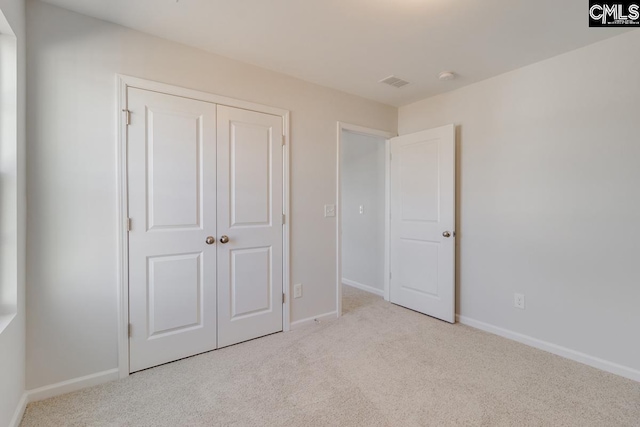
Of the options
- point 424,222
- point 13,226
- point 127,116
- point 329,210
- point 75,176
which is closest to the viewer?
point 13,226

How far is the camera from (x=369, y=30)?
2025mm

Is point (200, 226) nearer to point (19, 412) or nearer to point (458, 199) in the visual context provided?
point (19, 412)

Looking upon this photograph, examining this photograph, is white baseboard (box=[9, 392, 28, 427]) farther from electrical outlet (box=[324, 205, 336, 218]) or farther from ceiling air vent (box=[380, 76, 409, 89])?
ceiling air vent (box=[380, 76, 409, 89])

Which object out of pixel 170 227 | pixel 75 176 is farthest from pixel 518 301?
pixel 75 176

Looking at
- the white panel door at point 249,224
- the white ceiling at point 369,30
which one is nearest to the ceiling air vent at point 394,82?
the white ceiling at point 369,30

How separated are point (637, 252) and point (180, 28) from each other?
3545 mm

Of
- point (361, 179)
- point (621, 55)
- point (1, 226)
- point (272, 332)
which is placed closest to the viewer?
point (1, 226)

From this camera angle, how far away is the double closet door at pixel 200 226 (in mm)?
2070

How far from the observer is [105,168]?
76.5 inches

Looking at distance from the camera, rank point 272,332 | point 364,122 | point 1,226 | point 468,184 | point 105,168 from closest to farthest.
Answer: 1. point 1,226
2. point 105,168
3. point 272,332
4. point 468,184
5. point 364,122

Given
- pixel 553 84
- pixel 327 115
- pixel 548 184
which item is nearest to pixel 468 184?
pixel 548 184

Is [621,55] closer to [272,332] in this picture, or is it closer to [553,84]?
[553,84]

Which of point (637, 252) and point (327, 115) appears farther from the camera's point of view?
point (327, 115)

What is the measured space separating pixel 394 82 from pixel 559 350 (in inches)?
108
